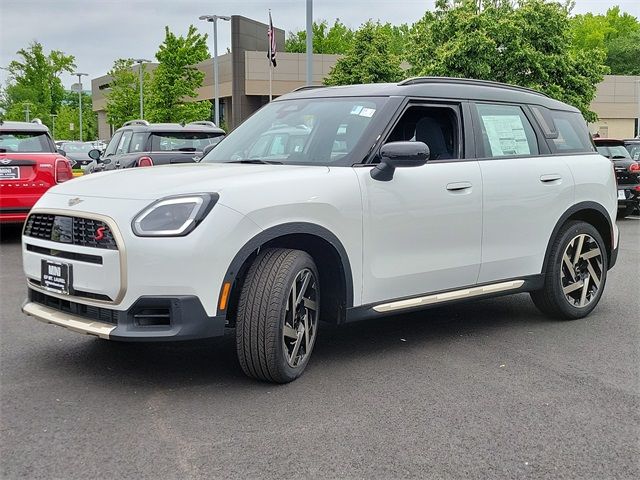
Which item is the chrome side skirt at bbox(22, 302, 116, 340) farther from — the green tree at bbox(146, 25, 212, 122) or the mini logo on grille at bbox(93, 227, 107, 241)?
the green tree at bbox(146, 25, 212, 122)

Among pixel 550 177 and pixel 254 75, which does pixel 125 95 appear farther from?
pixel 550 177

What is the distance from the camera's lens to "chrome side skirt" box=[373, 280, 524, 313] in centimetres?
481

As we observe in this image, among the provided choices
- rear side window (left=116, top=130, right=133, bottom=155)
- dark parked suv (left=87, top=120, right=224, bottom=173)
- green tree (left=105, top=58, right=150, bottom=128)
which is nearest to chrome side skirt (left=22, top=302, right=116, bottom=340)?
dark parked suv (left=87, top=120, right=224, bottom=173)

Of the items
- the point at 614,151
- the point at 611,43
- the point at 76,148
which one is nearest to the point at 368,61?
the point at 76,148

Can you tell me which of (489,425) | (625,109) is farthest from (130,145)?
(625,109)

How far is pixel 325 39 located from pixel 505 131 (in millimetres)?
68061

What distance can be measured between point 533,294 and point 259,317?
2.88 m

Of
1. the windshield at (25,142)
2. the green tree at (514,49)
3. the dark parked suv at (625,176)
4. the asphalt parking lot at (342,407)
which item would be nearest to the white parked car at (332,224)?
the asphalt parking lot at (342,407)

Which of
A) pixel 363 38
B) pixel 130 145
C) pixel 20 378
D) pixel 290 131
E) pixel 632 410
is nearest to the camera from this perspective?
pixel 632 410

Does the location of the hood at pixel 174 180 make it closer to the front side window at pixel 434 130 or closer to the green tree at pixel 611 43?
the front side window at pixel 434 130

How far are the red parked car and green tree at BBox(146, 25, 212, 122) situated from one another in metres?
28.0

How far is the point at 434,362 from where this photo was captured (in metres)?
4.89

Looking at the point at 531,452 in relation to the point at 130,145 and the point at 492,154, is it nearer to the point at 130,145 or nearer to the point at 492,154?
the point at 492,154

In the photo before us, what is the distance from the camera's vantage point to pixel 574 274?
6.15 m
